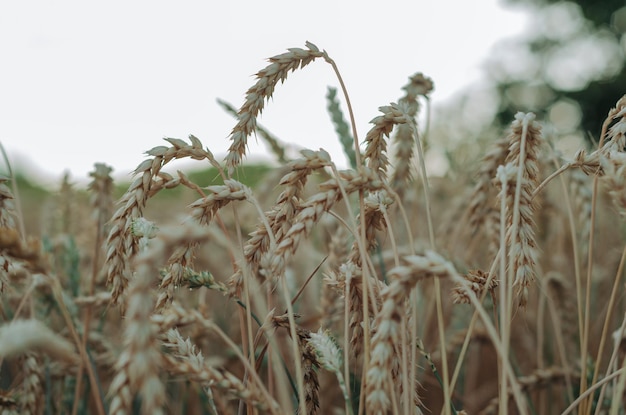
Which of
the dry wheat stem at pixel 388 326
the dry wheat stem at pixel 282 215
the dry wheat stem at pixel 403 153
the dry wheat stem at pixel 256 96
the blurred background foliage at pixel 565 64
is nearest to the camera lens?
the dry wheat stem at pixel 388 326

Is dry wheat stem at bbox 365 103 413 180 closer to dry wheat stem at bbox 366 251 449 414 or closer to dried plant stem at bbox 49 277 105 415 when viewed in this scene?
dry wheat stem at bbox 366 251 449 414

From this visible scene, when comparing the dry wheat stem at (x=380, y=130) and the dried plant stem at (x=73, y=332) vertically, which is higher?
the dry wheat stem at (x=380, y=130)

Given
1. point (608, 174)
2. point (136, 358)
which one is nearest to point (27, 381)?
point (136, 358)

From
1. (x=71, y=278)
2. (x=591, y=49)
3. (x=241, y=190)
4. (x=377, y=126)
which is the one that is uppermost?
(x=591, y=49)

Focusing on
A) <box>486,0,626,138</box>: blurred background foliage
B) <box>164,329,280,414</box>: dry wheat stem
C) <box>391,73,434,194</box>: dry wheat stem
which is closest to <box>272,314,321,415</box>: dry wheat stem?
<box>164,329,280,414</box>: dry wheat stem

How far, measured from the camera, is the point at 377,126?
41.4 inches

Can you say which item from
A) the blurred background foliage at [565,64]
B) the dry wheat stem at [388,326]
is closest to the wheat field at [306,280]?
the dry wheat stem at [388,326]

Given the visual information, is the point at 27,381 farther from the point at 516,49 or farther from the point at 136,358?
the point at 516,49

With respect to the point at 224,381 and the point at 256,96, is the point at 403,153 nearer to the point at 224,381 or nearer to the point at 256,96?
the point at 256,96

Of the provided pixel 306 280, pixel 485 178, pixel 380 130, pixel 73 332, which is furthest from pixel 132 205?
pixel 485 178

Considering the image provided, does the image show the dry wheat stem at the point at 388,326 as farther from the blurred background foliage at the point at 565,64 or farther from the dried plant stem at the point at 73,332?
the blurred background foliage at the point at 565,64

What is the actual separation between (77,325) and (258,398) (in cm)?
113

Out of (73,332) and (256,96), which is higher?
(256,96)

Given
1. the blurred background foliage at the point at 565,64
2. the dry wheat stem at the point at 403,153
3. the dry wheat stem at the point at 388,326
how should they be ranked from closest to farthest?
the dry wheat stem at the point at 388,326, the dry wheat stem at the point at 403,153, the blurred background foliage at the point at 565,64
